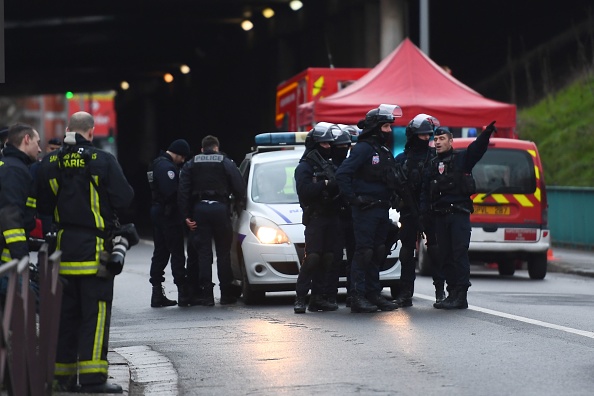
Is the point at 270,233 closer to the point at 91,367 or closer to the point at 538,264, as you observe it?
the point at 91,367

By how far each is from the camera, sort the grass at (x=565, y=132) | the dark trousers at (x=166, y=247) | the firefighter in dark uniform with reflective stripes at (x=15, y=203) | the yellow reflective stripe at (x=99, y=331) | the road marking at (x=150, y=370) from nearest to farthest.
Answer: the yellow reflective stripe at (x=99, y=331) → the firefighter in dark uniform with reflective stripes at (x=15, y=203) → the road marking at (x=150, y=370) → the dark trousers at (x=166, y=247) → the grass at (x=565, y=132)

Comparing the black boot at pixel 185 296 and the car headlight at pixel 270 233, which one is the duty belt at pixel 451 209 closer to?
the car headlight at pixel 270 233

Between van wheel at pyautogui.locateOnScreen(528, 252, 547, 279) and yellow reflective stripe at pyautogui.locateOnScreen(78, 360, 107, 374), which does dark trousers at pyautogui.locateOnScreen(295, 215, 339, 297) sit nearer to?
yellow reflective stripe at pyautogui.locateOnScreen(78, 360, 107, 374)

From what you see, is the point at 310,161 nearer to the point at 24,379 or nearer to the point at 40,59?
the point at 24,379

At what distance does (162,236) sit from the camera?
15.0 metres

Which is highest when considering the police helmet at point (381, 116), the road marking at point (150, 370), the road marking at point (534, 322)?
the police helmet at point (381, 116)

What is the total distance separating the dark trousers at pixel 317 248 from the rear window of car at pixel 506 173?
19.2ft

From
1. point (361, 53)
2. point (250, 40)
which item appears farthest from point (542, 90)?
point (250, 40)

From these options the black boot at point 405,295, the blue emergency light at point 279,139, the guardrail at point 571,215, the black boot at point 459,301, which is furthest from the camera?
the guardrail at point 571,215

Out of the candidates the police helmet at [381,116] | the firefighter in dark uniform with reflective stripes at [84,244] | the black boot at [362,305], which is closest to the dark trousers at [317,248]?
the black boot at [362,305]

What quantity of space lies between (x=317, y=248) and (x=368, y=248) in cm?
54

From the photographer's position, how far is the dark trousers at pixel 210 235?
569 inches

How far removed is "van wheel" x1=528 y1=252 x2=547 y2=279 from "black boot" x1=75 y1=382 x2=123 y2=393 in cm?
1151

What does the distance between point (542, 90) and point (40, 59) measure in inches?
1395
